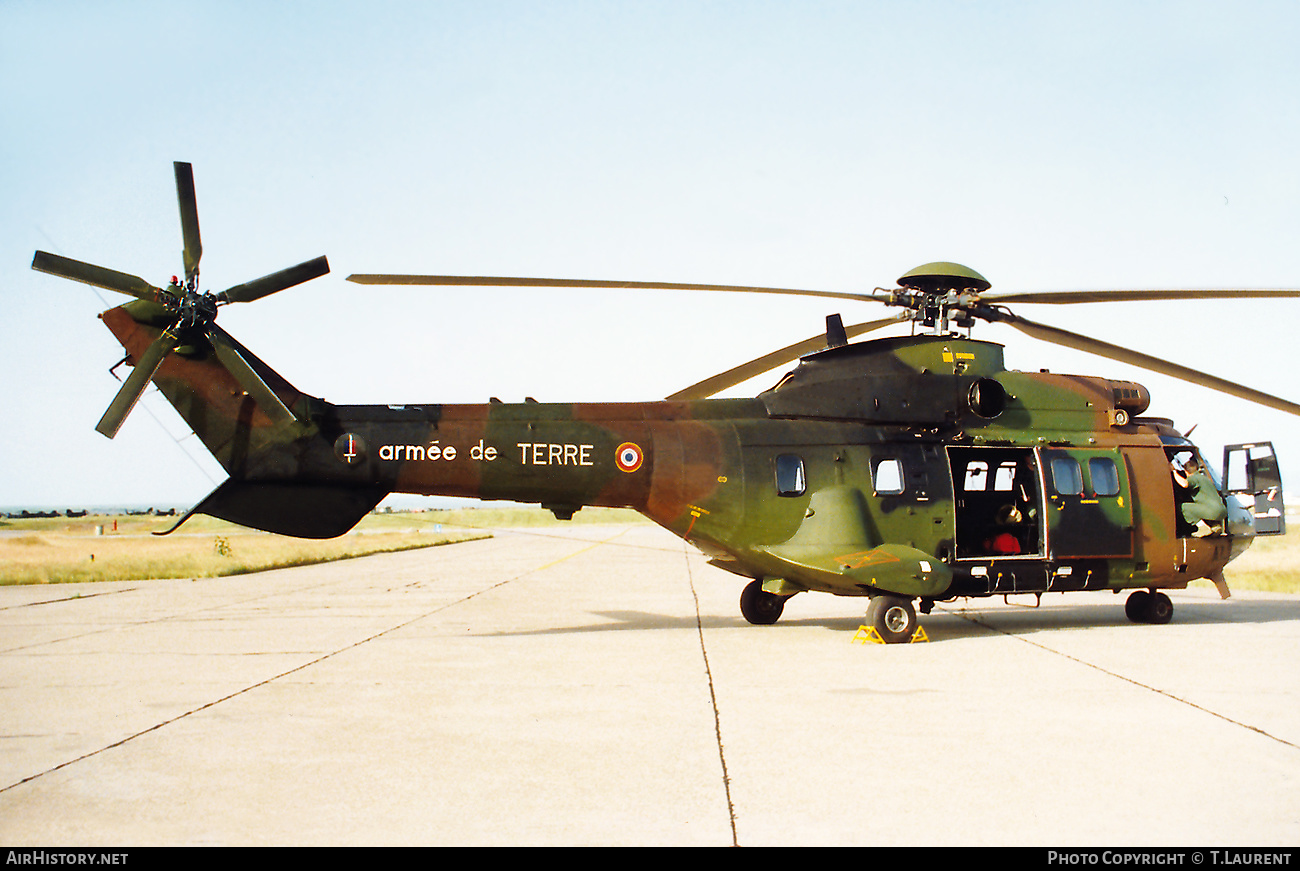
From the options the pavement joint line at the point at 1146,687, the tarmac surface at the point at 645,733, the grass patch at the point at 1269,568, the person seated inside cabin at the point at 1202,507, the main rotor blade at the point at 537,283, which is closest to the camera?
the tarmac surface at the point at 645,733

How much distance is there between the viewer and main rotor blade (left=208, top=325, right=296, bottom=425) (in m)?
11.8

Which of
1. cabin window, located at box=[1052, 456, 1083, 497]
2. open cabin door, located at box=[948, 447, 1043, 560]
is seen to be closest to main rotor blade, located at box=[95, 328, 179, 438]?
open cabin door, located at box=[948, 447, 1043, 560]

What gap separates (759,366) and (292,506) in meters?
6.46

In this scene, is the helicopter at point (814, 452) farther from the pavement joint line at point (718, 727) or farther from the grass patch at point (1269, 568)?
the grass patch at point (1269, 568)

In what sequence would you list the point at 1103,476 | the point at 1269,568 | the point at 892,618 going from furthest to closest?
the point at 1269,568 → the point at 1103,476 → the point at 892,618

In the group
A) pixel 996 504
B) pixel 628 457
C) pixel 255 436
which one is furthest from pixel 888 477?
pixel 255 436

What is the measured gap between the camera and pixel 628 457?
41.0ft

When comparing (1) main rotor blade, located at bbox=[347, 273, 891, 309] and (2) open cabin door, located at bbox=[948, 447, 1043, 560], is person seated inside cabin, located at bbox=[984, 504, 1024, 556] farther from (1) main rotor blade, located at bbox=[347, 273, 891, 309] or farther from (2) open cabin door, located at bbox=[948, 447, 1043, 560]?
(1) main rotor blade, located at bbox=[347, 273, 891, 309]

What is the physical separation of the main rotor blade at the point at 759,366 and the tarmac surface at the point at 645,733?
338 cm

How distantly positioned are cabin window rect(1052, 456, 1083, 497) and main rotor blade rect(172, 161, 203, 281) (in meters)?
11.7

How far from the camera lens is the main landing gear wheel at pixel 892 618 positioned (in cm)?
1194

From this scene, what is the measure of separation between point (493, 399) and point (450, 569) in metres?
15.1

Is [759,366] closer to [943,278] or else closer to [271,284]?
[943,278]

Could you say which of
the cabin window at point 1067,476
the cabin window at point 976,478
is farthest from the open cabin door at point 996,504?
the cabin window at point 1067,476
